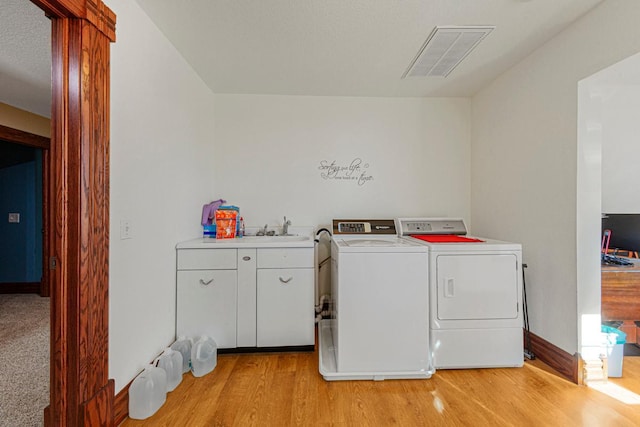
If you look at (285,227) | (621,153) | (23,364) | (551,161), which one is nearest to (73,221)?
(23,364)

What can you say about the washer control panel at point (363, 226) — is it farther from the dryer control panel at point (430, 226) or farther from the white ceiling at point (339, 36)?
the white ceiling at point (339, 36)

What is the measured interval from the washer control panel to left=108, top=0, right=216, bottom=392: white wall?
1376mm

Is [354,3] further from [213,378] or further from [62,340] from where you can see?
[213,378]

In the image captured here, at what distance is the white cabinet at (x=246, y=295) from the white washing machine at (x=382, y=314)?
1.32ft

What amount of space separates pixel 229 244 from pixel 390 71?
2.01 meters

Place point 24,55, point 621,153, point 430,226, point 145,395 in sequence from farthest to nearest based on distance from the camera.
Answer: point 430,226 < point 621,153 < point 24,55 < point 145,395

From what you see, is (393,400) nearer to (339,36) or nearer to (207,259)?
(207,259)

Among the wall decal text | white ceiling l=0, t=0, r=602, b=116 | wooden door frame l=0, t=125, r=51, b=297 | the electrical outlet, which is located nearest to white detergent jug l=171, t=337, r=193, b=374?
the electrical outlet

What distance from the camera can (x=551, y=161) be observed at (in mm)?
2039

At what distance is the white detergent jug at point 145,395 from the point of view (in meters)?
1.54

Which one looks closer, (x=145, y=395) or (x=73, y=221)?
(x=73, y=221)

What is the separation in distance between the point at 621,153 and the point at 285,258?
3.06 metres

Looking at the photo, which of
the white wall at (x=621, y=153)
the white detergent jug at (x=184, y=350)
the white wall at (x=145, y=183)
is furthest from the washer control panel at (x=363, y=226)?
the white wall at (x=621, y=153)

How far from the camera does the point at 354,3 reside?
5.40 ft
